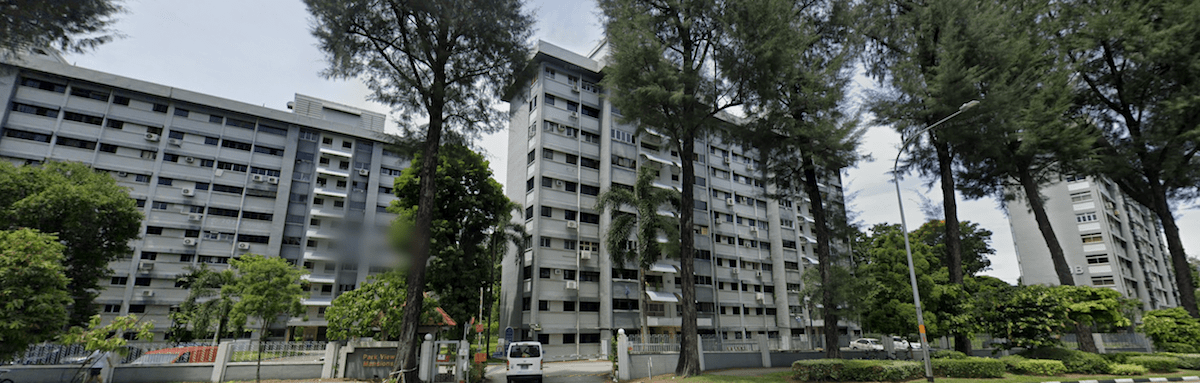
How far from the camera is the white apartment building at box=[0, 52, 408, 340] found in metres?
39.1

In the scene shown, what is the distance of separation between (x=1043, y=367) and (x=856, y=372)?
6402mm

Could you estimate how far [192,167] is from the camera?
43312 mm

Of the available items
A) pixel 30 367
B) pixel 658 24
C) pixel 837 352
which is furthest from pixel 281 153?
pixel 837 352

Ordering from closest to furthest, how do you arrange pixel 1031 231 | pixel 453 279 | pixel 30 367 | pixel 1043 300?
pixel 30 367, pixel 1043 300, pixel 453 279, pixel 1031 231

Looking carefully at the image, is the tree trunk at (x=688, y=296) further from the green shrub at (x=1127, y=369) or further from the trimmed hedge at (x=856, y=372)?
the green shrub at (x=1127, y=369)

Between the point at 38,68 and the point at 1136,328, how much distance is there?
86.0 meters

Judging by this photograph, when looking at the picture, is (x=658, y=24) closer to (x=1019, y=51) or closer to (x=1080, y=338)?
(x=1019, y=51)

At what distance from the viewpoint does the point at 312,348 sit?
19031 mm

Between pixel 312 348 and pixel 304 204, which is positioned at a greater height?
pixel 304 204

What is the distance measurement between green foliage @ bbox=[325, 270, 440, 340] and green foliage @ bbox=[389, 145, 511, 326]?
312 centimetres

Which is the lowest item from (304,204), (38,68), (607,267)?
(607,267)

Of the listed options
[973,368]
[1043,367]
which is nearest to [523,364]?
[973,368]

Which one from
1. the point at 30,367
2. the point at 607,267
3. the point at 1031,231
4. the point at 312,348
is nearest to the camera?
the point at 30,367

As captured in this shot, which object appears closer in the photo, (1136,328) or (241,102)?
(1136,328)
